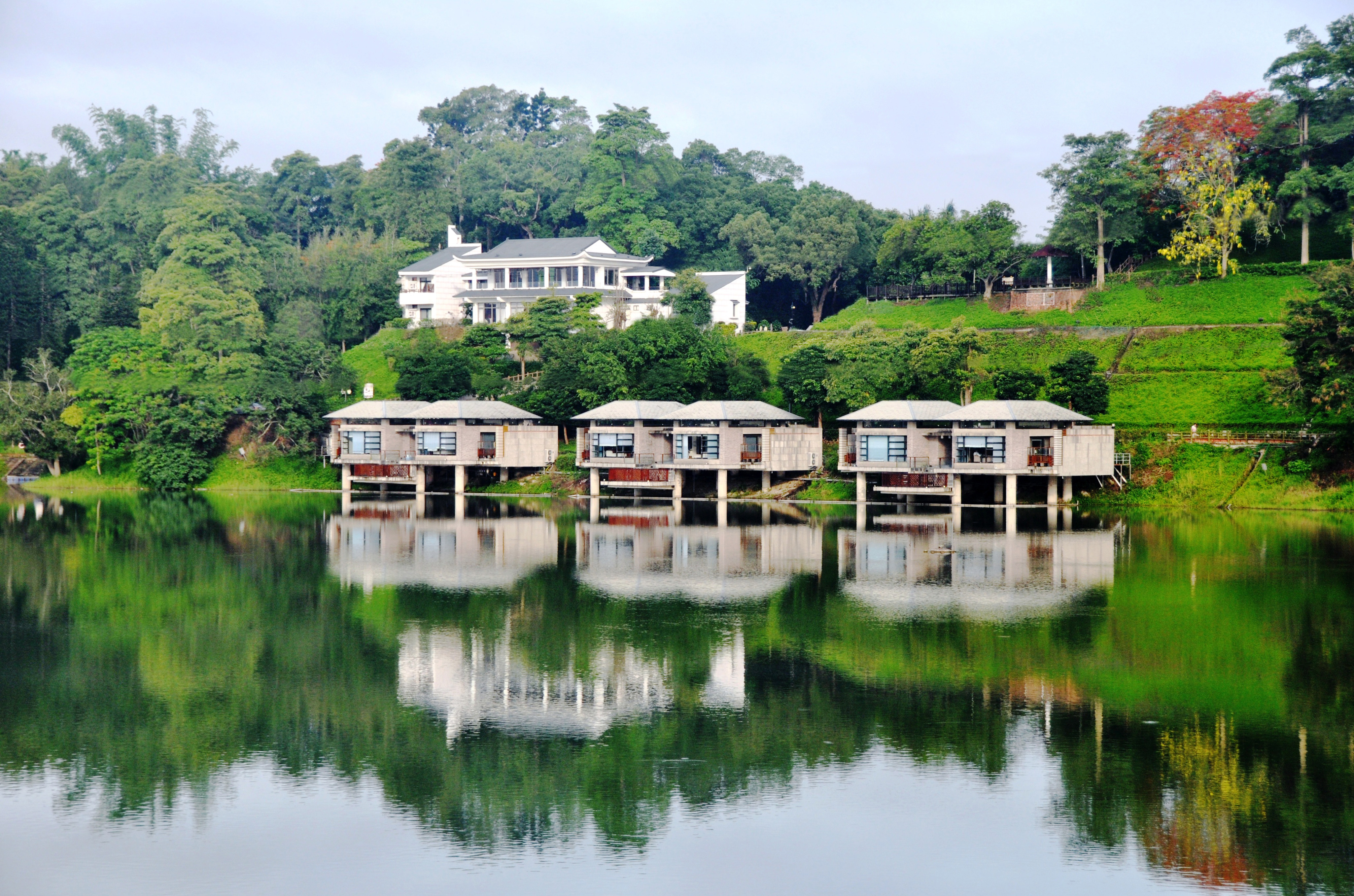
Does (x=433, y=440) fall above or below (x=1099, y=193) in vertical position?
below

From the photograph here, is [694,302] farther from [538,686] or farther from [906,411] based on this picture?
[538,686]

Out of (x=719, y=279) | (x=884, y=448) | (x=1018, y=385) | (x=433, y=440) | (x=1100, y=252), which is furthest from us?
(x=719, y=279)

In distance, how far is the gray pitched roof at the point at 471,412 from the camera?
65.2 metres

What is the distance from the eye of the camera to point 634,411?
6350 cm

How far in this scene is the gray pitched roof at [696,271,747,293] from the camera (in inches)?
3265

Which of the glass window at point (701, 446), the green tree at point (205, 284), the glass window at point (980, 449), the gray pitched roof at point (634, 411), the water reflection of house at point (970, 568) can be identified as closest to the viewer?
the water reflection of house at point (970, 568)

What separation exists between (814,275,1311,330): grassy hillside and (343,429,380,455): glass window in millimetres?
26431

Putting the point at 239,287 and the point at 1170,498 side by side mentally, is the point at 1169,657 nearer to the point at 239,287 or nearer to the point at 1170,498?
the point at 1170,498

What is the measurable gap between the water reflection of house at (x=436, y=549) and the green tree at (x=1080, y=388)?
80.0 feet

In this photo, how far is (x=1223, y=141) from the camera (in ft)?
241

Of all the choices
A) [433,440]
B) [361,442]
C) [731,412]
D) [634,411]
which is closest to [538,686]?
[731,412]

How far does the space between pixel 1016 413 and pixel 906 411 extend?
4970 millimetres

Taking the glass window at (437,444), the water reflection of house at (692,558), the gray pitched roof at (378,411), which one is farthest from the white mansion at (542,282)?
the water reflection of house at (692,558)

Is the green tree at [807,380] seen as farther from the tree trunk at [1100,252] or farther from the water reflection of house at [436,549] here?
the tree trunk at [1100,252]
